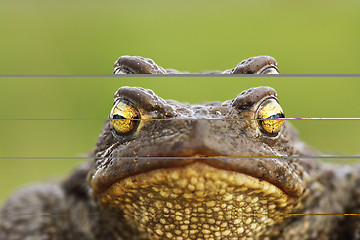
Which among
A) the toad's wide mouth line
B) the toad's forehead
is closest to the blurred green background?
the toad's forehead

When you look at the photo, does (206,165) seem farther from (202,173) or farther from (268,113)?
(268,113)

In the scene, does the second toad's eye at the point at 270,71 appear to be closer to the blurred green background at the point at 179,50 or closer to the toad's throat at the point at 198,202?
the blurred green background at the point at 179,50

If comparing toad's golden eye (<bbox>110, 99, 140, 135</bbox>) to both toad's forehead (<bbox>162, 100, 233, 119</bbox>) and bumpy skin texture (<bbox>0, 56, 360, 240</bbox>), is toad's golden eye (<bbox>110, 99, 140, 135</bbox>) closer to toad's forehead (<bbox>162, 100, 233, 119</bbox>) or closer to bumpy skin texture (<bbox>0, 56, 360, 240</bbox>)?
bumpy skin texture (<bbox>0, 56, 360, 240</bbox>)

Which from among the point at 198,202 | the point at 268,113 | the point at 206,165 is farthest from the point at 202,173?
the point at 268,113

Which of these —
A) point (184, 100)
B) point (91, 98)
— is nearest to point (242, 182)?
point (184, 100)

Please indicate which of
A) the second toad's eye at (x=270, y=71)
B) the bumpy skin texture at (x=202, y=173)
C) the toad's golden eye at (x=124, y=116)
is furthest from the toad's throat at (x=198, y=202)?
the second toad's eye at (x=270, y=71)

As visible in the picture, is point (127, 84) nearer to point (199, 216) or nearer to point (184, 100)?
point (184, 100)
